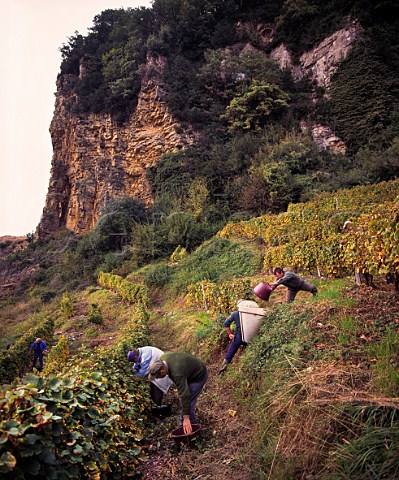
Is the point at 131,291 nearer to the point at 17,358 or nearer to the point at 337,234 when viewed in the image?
the point at 17,358

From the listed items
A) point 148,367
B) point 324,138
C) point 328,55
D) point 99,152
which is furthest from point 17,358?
point 328,55

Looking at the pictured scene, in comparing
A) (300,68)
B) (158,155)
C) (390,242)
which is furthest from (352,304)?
(300,68)

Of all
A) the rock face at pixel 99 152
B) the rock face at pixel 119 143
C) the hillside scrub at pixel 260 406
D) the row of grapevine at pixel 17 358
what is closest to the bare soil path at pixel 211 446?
the hillside scrub at pixel 260 406

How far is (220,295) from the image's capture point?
31.1 feet

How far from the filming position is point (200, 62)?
3269 cm

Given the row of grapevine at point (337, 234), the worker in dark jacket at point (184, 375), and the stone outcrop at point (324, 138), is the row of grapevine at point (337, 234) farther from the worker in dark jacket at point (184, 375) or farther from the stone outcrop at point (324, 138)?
the stone outcrop at point (324, 138)

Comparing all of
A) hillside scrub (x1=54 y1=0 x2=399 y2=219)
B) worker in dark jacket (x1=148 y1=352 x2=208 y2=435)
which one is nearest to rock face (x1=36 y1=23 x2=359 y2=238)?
hillside scrub (x1=54 y1=0 x2=399 y2=219)

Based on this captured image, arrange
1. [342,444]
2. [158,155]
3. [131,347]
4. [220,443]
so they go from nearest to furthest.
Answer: [342,444] → [220,443] → [131,347] → [158,155]

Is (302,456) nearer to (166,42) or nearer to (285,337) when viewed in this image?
(285,337)

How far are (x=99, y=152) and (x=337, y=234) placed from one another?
1176 inches

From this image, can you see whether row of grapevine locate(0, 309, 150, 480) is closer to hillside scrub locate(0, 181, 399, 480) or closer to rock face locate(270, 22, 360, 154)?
hillside scrub locate(0, 181, 399, 480)

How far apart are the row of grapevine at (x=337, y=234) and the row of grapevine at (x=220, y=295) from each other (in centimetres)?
191

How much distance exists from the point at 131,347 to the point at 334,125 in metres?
24.7

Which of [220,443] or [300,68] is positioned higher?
[300,68]
